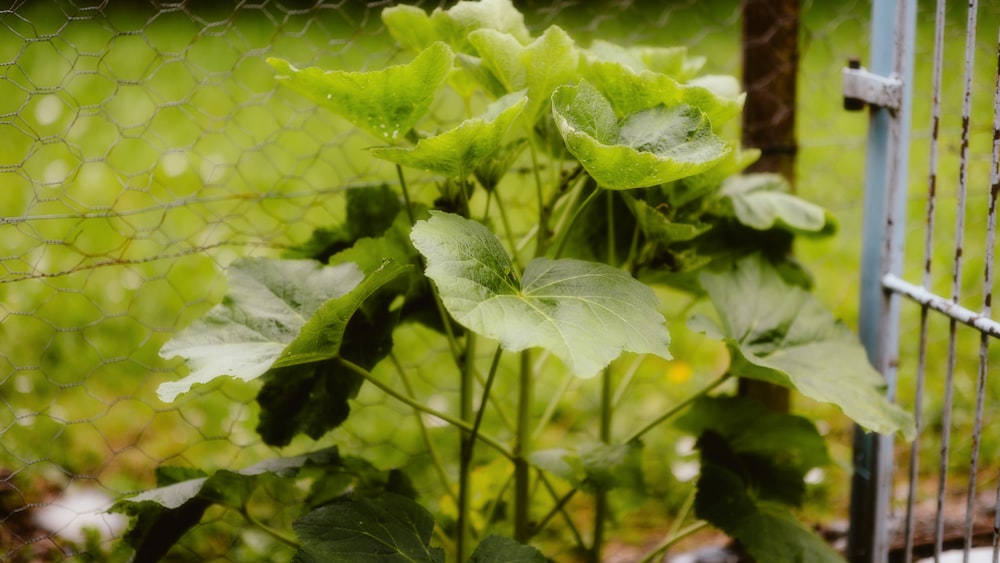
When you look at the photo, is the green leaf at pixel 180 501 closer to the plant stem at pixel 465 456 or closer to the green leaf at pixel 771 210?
the plant stem at pixel 465 456

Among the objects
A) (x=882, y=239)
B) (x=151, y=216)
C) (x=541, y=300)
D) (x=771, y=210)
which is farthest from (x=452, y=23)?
(x=151, y=216)

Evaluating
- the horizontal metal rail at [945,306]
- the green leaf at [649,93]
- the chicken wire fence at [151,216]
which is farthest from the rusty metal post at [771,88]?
the green leaf at [649,93]

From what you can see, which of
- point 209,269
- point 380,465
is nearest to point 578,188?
point 380,465

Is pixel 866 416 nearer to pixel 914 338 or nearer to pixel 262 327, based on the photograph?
pixel 262 327

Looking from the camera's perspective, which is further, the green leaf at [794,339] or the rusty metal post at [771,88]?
the rusty metal post at [771,88]

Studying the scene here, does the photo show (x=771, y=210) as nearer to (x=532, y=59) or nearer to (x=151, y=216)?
(x=532, y=59)
